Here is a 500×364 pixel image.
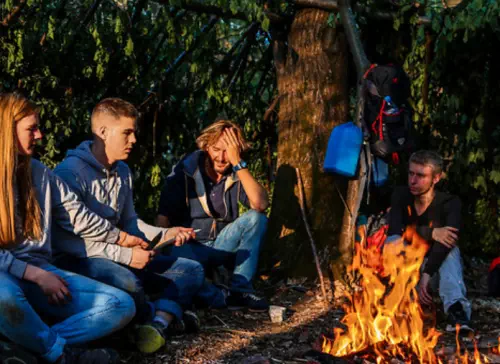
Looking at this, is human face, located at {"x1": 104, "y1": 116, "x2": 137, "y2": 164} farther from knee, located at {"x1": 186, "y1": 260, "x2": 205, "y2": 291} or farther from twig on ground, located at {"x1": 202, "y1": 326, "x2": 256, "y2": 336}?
twig on ground, located at {"x1": 202, "y1": 326, "x2": 256, "y2": 336}

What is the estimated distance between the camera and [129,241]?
14.9ft

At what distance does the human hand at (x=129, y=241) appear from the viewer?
178 inches

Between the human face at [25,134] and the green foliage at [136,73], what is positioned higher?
the green foliage at [136,73]

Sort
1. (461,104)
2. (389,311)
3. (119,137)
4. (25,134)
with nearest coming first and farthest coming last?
1. (25,134)
2. (119,137)
3. (389,311)
4. (461,104)

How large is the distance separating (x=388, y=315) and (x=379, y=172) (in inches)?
56.0

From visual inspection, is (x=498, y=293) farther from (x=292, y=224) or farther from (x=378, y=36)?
(x=378, y=36)

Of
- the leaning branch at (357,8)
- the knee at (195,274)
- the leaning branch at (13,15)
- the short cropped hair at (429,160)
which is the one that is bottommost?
the knee at (195,274)

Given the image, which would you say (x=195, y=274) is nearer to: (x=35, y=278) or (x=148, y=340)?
(x=148, y=340)

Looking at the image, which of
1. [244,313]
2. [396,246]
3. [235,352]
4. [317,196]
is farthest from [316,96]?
[235,352]

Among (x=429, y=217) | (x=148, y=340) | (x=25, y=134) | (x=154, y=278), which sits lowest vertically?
(x=148, y=340)

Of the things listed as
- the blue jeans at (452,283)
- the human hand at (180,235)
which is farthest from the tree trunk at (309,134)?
the human hand at (180,235)

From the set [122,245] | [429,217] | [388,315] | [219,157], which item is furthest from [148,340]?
[429,217]

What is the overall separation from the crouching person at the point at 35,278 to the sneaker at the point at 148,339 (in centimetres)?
21

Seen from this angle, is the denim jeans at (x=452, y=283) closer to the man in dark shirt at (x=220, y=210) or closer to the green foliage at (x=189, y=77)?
the man in dark shirt at (x=220, y=210)
